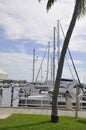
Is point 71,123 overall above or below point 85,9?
below

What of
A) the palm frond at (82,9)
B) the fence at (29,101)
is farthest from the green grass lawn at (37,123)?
the fence at (29,101)

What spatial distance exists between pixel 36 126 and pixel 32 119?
2202mm

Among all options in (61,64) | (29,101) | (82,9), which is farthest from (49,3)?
(29,101)

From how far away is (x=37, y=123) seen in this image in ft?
58.2

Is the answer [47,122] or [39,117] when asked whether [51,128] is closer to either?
[47,122]

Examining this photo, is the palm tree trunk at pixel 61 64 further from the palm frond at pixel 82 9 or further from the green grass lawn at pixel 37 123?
the palm frond at pixel 82 9

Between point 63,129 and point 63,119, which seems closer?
point 63,129

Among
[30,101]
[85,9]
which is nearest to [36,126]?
[85,9]

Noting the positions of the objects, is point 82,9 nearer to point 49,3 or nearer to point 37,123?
point 49,3

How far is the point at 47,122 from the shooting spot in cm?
1823

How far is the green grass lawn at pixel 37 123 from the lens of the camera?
16.5 meters

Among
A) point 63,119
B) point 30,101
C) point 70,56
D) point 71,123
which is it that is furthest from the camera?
point 70,56

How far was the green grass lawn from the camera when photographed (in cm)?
1648

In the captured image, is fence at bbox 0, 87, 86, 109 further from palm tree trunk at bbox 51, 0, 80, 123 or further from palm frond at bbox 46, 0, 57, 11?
palm frond at bbox 46, 0, 57, 11
